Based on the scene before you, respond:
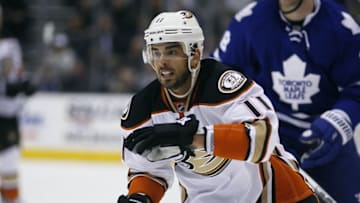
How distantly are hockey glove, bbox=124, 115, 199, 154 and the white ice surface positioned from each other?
270cm

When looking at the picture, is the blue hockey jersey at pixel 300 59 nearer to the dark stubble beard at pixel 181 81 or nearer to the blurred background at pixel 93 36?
the dark stubble beard at pixel 181 81

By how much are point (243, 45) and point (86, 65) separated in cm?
523

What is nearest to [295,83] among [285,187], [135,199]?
[285,187]

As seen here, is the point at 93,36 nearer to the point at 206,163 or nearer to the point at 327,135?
the point at 327,135

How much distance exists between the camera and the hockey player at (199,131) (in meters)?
2.50

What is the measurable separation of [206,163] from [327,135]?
768 mm

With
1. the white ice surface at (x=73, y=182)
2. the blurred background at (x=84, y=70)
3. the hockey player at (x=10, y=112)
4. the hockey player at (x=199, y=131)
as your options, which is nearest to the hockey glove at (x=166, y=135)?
the hockey player at (x=199, y=131)

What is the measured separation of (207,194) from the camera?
281cm

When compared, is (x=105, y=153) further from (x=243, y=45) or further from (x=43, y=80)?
(x=243, y=45)

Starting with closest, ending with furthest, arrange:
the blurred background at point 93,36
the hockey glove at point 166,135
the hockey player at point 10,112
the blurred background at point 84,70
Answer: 1. the hockey glove at point 166,135
2. the hockey player at point 10,112
3. the blurred background at point 84,70
4. the blurred background at point 93,36

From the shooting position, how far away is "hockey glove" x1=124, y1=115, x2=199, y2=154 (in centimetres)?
243

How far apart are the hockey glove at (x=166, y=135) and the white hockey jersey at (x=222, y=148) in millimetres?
66

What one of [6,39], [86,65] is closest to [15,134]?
[6,39]

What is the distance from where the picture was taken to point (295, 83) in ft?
11.3
